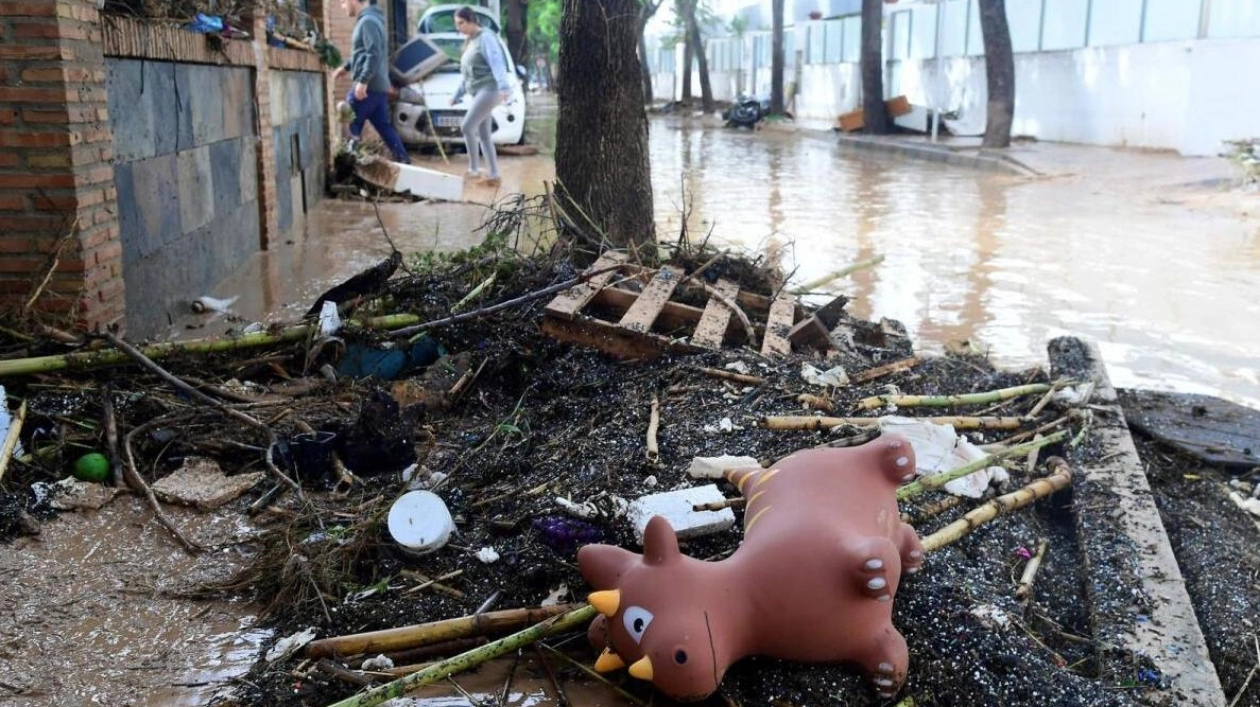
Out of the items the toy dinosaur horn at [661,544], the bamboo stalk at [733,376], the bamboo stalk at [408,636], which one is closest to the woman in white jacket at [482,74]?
the bamboo stalk at [733,376]

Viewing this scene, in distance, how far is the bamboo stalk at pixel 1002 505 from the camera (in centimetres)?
318

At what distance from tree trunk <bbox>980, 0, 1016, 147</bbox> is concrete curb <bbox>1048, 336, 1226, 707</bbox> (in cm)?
1600

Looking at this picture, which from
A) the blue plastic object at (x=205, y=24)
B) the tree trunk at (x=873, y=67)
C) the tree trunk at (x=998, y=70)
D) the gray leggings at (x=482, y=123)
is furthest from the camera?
the tree trunk at (x=873, y=67)

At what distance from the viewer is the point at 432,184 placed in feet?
38.3

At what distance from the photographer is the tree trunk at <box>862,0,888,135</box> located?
78.8 ft

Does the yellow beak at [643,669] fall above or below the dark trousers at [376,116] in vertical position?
below

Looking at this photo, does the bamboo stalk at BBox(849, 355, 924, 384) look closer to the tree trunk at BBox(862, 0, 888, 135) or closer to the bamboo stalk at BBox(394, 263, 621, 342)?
the bamboo stalk at BBox(394, 263, 621, 342)

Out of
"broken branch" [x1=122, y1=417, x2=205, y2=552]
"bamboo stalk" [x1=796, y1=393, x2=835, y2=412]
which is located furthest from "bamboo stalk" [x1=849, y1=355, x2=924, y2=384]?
"broken branch" [x1=122, y1=417, x2=205, y2=552]

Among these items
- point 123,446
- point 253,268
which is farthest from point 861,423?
point 253,268

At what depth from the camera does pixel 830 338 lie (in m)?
5.04

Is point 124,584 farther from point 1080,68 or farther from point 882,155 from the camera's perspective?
point 1080,68

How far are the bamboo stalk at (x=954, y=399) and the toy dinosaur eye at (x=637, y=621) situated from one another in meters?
1.89

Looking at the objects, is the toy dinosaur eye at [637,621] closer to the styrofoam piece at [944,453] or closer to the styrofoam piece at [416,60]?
the styrofoam piece at [944,453]

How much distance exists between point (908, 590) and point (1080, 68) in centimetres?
2140
